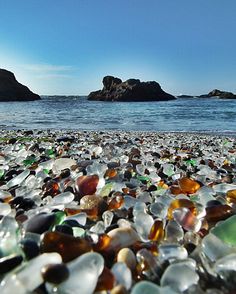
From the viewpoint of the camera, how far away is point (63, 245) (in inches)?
43.5

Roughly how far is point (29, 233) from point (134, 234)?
0.39 metres

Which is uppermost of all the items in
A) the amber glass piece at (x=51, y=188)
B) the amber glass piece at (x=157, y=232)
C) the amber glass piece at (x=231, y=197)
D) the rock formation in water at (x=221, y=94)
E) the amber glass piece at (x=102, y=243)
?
the amber glass piece at (x=102, y=243)

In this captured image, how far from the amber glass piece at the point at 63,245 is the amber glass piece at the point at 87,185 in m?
1.01

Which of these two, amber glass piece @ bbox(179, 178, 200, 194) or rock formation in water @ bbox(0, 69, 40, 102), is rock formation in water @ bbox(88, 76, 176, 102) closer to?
rock formation in water @ bbox(0, 69, 40, 102)

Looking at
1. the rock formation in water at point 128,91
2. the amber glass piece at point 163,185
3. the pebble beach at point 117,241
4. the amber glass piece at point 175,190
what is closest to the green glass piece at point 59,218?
the pebble beach at point 117,241

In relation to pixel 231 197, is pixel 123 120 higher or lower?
lower

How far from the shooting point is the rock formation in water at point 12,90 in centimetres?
7963

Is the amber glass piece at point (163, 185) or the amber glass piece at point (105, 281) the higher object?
the amber glass piece at point (105, 281)

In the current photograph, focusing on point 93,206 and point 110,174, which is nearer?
point 93,206

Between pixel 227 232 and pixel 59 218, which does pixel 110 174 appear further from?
pixel 227 232

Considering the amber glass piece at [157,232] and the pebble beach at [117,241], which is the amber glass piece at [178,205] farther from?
the amber glass piece at [157,232]

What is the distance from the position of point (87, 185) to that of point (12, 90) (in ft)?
282

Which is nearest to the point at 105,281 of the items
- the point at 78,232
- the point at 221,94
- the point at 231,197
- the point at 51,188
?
the point at 78,232

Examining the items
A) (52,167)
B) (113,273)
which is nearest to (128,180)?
(52,167)
